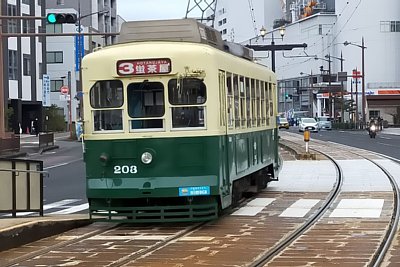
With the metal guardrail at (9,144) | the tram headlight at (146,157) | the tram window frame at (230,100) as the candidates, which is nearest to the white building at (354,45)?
the metal guardrail at (9,144)

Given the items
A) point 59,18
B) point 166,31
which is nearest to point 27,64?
point 59,18

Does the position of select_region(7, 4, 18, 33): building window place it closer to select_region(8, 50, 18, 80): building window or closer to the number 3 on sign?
select_region(8, 50, 18, 80): building window

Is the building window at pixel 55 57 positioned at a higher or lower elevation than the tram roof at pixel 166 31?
higher

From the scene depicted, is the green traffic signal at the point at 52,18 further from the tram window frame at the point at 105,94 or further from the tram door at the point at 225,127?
the tram door at the point at 225,127

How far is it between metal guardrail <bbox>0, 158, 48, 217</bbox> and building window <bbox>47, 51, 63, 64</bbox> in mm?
80707

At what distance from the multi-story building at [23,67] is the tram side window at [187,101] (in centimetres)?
5508

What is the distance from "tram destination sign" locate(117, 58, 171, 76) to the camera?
11945 mm

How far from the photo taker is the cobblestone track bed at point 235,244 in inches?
360

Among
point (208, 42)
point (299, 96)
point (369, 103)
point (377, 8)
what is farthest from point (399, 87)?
point (208, 42)

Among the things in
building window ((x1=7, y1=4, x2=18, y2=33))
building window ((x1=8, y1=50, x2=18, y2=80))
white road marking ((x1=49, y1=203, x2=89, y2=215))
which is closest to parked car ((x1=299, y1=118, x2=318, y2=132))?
building window ((x1=8, y1=50, x2=18, y2=80))

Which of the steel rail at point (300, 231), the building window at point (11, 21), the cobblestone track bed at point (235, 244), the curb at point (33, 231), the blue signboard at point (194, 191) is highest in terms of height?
the building window at point (11, 21)

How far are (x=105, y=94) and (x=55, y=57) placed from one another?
82161 millimetres

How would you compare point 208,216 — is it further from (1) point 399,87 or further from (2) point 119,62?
(1) point 399,87

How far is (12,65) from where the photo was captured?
70.2 m
